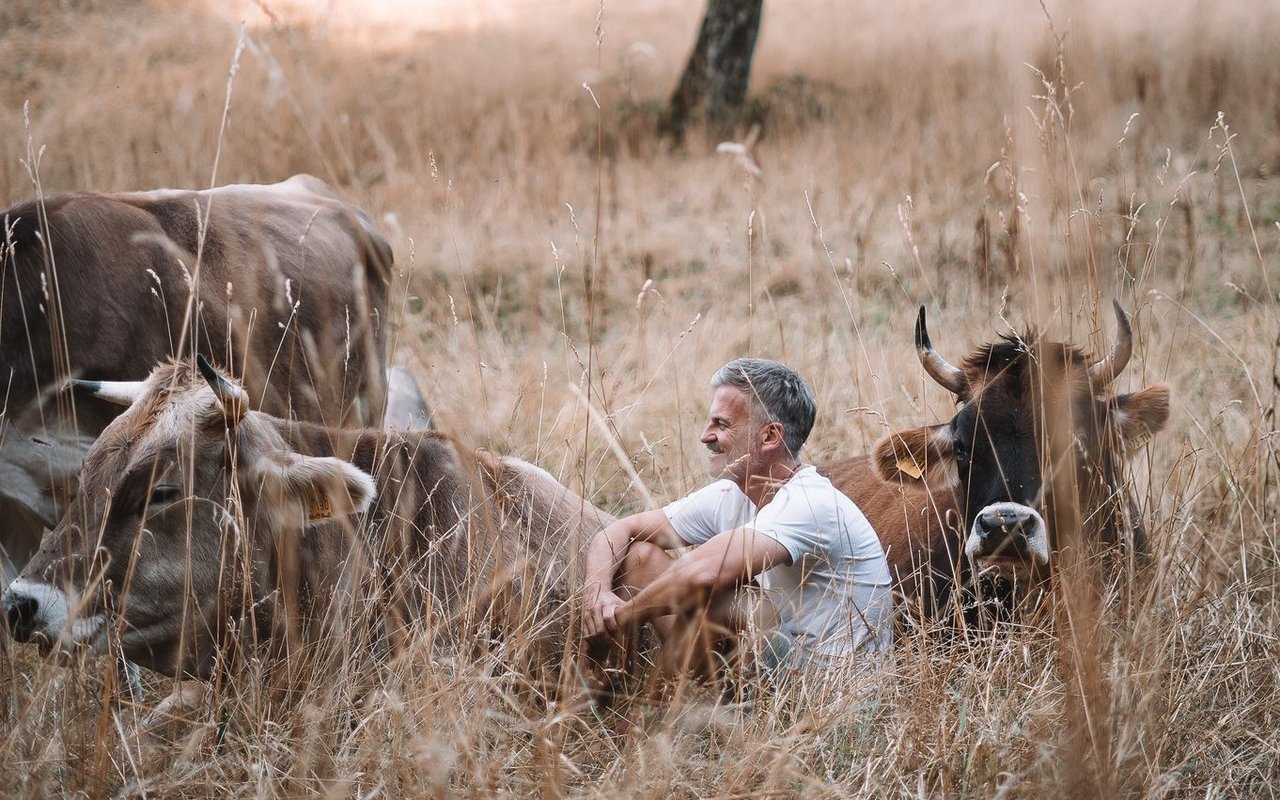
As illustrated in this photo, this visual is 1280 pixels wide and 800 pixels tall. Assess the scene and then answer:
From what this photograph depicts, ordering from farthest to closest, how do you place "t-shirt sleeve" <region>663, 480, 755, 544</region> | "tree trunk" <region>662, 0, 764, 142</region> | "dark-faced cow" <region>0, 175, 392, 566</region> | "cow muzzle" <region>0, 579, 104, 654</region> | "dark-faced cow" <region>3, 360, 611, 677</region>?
"tree trunk" <region>662, 0, 764, 142</region>
"dark-faced cow" <region>0, 175, 392, 566</region>
"t-shirt sleeve" <region>663, 480, 755, 544</region>
"dark-faced cow" <region>3, 360, 611, 677</region>
"cow muzzle" <region>0, 579, 104, 654</region>

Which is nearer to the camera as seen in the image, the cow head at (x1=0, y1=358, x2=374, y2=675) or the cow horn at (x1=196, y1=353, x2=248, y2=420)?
the cow head at (x1=0, y1=358, x2=374, y2=675)

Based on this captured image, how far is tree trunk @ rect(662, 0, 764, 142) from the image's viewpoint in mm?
13391

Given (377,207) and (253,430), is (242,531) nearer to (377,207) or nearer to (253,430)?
(253,430)

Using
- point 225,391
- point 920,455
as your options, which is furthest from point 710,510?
point 225,391

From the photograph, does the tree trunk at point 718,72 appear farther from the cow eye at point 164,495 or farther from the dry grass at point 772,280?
the cow eye at point 164,495

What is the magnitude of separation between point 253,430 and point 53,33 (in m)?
17.8

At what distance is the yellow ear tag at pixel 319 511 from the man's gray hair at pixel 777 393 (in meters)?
1.35

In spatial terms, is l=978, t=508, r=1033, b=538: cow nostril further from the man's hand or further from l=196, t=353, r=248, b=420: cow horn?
l=196, t=353, r=248, b=420: cow horn

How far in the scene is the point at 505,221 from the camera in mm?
11258

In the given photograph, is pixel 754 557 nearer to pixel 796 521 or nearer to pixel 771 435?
pixel 796 521

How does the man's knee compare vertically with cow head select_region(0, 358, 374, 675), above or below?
below

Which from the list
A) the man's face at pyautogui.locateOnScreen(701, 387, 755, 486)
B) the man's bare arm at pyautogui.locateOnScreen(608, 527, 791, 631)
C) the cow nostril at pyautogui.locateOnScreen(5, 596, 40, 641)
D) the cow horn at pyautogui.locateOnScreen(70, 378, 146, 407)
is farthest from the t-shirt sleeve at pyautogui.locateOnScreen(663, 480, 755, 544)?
the cow nostril at pyautogui.locateOnScreen(5, 596, 40, 641)

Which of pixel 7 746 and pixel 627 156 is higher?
pixel 627 156

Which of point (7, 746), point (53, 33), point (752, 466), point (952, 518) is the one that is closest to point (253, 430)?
point (7, 746)
